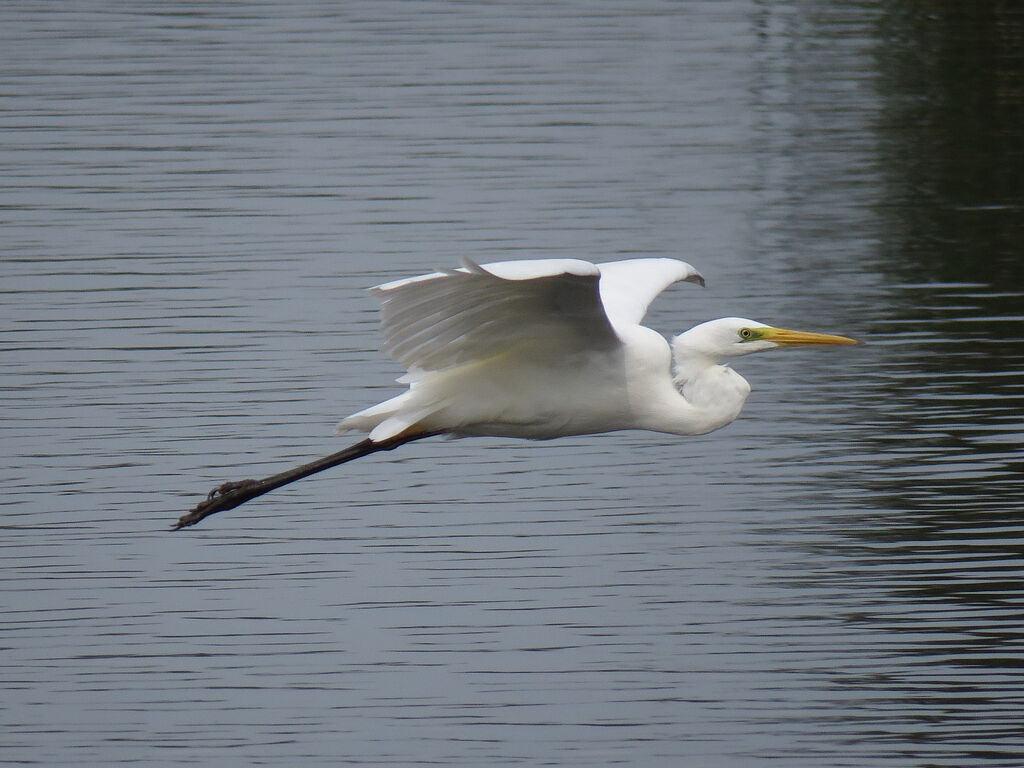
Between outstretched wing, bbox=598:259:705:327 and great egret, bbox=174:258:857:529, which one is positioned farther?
outstretched wing, bbox=598:259:705:327

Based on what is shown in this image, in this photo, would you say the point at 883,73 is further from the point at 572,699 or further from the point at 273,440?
the point at 572,699

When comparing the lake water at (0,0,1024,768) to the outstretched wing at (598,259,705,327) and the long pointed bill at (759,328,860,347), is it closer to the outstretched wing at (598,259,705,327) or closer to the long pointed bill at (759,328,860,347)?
the long pointed bill at (759,328,860,347)

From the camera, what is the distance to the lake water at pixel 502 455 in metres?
6.91

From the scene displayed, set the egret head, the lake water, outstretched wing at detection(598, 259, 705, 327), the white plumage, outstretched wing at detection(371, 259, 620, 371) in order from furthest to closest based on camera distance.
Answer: outstretched wing at detection(598, 259, 705, 327), the egret head, the lake water, the white plumage, outstretched wing at detection(371, 259, 620, 371)

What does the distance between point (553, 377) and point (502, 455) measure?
2469 mm

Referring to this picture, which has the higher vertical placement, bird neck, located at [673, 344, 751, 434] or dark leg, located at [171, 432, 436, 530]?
bird neck, located at [673, 344, 751, 434]

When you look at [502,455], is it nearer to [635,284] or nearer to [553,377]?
[635,284]

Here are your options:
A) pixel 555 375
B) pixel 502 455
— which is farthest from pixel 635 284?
pixel 502 455

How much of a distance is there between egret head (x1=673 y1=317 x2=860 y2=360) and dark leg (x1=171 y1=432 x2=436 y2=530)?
1.13 meters

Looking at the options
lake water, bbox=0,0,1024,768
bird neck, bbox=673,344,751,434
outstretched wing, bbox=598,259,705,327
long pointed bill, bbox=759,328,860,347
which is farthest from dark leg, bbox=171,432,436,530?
long pointed bill, bbox=759,328,860,347

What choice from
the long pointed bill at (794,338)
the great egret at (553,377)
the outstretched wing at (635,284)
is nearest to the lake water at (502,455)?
the great egret at (553,377)

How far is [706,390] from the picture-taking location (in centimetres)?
719

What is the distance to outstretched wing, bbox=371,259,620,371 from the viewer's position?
19.1 ft

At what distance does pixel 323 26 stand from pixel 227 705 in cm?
1633
